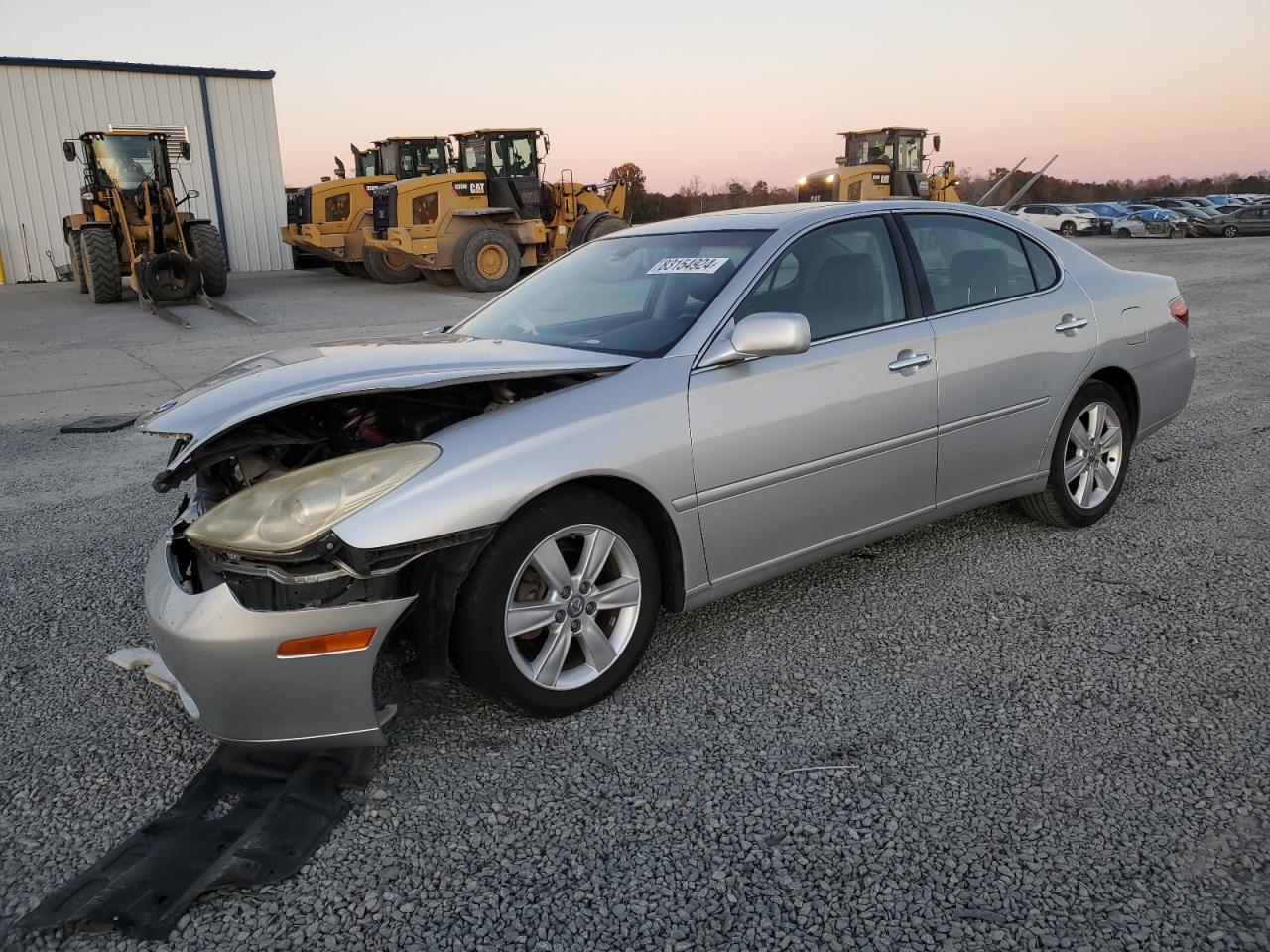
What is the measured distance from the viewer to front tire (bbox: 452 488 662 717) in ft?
9.05

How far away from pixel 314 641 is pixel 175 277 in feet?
54.8

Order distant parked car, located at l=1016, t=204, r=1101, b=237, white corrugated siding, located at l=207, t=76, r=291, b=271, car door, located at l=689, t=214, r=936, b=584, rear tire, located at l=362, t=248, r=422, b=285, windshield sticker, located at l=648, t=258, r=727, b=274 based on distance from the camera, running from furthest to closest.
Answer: distant parked car, located at l=1016, t=204, r=1101, b=237, white corrugated siding, located at l=207, t=76, r=291, b=271, rear tire, located at l=362, t=248, r=422, b=285, windshield sticker, located at l=648, t=258, r=727, b=274, car door, located at l=689, t=214, r=936, b=584

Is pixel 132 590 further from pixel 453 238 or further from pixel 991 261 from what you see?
pixel 453 238

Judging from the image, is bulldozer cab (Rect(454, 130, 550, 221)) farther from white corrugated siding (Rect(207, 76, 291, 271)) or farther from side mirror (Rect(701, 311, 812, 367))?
side mirror (Rect(701, 311, 812, 367))

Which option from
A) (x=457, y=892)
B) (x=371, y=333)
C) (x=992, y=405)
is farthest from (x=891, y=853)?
(x=371, y=333)

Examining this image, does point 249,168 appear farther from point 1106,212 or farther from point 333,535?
point 1106,212

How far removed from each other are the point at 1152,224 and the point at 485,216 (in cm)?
2948

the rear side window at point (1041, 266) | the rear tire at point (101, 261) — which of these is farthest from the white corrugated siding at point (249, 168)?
the rear side window at point (1041, 266)

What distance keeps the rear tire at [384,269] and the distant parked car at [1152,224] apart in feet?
95.9

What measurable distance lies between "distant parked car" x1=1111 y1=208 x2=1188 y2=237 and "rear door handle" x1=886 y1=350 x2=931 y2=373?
39.1 metres

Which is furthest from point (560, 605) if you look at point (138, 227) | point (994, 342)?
point (138, 227)

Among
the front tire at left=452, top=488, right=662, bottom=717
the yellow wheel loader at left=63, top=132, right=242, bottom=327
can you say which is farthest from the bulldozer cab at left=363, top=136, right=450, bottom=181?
the front tire at left=452, top=488, right=662, bottom=717

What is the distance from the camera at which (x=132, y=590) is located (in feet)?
13.7

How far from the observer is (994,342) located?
3986mm
